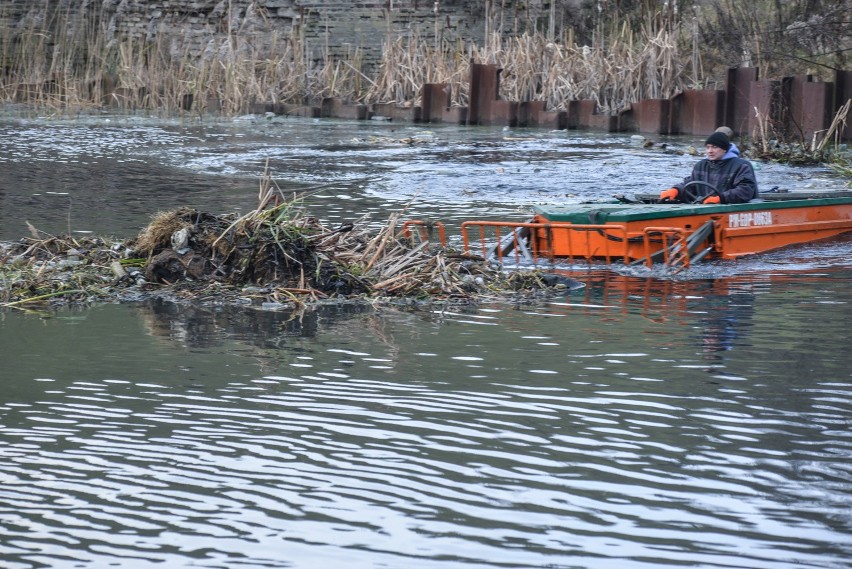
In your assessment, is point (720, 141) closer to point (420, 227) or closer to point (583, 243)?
point (583, 243)

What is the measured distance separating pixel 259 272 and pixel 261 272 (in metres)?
0.02

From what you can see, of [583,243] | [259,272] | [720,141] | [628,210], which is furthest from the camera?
[720,141]

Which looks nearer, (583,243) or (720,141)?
(583,243)

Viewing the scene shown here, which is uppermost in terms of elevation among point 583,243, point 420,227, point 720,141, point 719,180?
point 720,141

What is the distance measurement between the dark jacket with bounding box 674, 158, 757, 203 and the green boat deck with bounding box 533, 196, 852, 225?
21 cm

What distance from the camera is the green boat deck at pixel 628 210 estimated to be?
38.6 ft

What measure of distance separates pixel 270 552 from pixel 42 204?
12.7 meters

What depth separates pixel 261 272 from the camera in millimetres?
10414

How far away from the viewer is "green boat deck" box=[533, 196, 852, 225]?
38.6 feet

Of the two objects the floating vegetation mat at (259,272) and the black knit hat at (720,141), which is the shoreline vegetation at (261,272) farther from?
the black knit hat at (720,141)

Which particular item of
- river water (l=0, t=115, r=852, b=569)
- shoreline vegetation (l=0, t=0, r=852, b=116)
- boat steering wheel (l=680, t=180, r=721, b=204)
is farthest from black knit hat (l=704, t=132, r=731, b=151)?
shoreline vegetation (l=0, t=0, r=852, b=116)

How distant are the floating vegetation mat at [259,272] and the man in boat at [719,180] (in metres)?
2.56

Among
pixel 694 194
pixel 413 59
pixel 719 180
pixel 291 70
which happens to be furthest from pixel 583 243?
pixel 291 70

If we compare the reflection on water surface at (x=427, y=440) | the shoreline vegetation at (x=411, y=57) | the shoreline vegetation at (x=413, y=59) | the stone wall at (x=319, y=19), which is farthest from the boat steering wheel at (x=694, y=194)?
the stone wall at (x=319, y=19)
